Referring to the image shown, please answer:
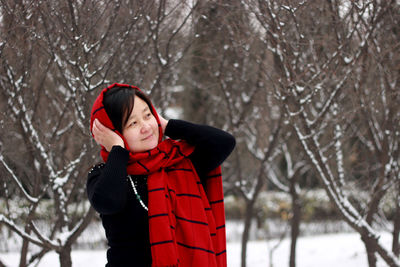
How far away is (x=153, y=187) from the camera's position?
200 cm

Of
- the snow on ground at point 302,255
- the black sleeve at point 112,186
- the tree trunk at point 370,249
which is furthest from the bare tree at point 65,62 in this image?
the snow on ground at point 302,255

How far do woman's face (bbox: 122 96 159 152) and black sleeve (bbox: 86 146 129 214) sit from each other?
123 mm

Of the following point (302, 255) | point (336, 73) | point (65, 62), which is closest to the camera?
point (65, 62)

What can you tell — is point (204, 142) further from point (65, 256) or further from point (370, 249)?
point (370, 249)

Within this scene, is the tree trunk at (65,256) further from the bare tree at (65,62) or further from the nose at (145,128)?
the nose at (145,128)

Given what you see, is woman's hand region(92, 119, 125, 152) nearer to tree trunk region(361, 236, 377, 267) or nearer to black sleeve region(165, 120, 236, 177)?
black sleeve region(165, 120, 236, 177)

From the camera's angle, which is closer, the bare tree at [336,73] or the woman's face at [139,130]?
the woman's face at [139,130]

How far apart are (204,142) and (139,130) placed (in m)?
0.34

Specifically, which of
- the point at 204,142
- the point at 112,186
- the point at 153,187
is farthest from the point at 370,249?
Result: the point at 112,186

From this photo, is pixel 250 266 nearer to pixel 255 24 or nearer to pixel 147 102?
pixel 255 24

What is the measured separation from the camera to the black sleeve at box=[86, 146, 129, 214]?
1911 millimetres

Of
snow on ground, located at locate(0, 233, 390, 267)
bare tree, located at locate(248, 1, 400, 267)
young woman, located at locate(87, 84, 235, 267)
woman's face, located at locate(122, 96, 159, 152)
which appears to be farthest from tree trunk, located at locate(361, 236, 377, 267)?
snow on ground, located at locate(0, 233, 390, 267)

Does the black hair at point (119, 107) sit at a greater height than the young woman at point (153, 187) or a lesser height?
greater

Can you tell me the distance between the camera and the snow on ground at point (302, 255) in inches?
287
